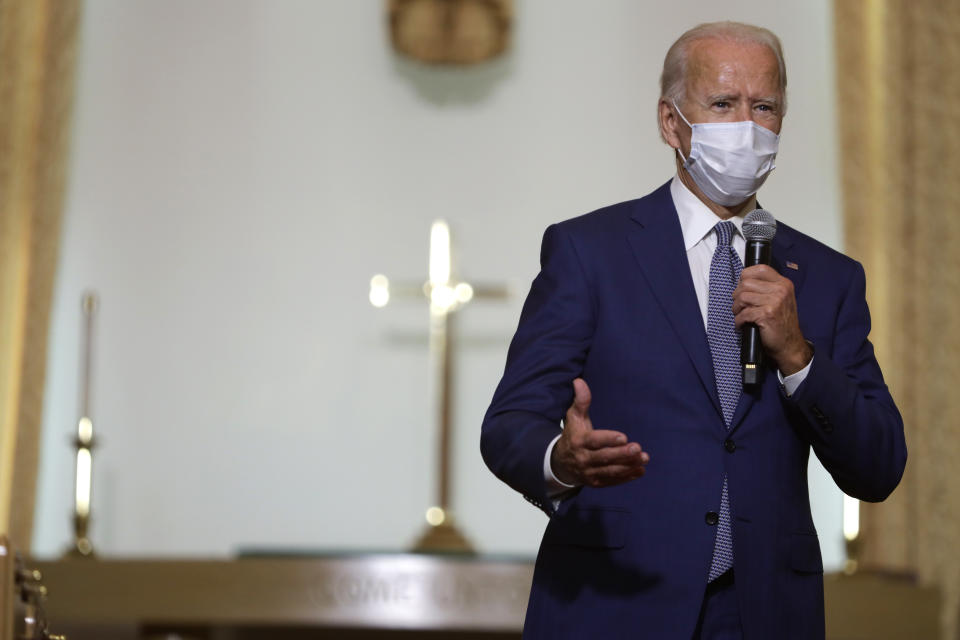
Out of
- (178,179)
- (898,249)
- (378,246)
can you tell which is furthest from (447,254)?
(898,249)

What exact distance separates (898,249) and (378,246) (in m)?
2.52

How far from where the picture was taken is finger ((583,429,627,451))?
1.95m

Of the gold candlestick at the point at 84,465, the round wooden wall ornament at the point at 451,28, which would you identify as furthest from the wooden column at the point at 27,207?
the round wooden wall ornament at the point at 451,28

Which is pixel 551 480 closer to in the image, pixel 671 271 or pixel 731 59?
pixel 671 271

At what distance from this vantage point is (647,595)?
227 cm

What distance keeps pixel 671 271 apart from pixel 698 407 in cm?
26

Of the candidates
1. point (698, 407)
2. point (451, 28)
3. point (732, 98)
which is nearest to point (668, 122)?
point (732, 98)

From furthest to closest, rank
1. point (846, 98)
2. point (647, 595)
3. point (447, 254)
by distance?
point (846, 98) → point (447, 254) → point (647, 595)

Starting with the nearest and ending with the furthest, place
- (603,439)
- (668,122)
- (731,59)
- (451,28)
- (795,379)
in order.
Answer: (603,439), (795,379), (731,59), (668,122), (451,28)

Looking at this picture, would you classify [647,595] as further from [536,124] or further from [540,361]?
[536,124]

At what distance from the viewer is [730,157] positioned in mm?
2459

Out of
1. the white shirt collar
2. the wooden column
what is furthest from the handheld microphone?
the wooden column

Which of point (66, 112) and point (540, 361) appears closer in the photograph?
point (540, 361)

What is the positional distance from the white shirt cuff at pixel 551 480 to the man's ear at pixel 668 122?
2.39 feet
